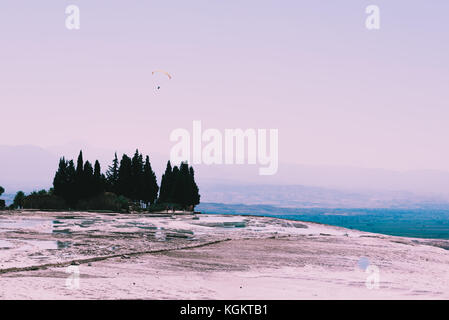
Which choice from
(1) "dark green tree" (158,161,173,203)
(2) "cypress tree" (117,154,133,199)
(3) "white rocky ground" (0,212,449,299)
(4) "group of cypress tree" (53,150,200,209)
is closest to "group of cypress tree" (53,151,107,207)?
(4) "group of cypress tree" (53,150,200,209)

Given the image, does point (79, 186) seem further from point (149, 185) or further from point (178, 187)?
point (178, 187)

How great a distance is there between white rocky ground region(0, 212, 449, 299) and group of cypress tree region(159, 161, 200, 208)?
53.6 metres

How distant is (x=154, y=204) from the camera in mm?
81188

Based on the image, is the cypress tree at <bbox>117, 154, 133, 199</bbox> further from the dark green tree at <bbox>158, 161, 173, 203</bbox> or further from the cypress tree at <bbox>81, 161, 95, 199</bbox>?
the cypress tree at <bbox>81, 161, 95, 199</bbox>

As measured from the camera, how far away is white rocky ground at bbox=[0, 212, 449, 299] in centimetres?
1380

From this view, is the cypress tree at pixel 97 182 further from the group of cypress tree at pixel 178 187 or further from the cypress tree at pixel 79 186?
the group of cypress tree at pixel 178 187

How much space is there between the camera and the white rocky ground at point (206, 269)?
45.3ft

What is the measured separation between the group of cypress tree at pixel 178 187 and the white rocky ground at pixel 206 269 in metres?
53.6

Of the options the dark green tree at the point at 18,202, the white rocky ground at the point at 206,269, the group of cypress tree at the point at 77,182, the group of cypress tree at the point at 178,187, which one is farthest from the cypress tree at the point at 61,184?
the white rocky ground at the point at 206,269

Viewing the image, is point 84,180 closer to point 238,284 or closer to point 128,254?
point 128,254

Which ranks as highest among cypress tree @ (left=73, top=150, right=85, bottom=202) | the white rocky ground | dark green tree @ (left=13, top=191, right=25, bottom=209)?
cypress tree @ (left=73, top=150, right=85, bottom=202)

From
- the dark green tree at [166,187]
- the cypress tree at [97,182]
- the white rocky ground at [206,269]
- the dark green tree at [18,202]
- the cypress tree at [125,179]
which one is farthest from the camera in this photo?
the dark green tree at [166,187]

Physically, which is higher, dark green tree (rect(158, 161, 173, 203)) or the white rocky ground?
dark green tree (rect(158, 161, 173, 203))
